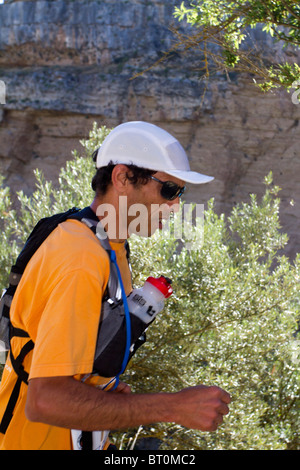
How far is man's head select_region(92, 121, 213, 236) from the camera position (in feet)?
5.54

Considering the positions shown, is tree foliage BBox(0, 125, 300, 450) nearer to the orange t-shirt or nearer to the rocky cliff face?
the orange t-shirt

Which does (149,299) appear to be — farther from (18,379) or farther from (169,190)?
(18,379)

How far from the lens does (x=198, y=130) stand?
17.3 m

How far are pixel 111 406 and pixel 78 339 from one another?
198 millimetres

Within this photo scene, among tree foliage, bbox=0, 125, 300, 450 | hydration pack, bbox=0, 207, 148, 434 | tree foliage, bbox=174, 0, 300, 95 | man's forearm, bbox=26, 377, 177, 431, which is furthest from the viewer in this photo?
tree foliage, bbox=0, 125, 300, 450

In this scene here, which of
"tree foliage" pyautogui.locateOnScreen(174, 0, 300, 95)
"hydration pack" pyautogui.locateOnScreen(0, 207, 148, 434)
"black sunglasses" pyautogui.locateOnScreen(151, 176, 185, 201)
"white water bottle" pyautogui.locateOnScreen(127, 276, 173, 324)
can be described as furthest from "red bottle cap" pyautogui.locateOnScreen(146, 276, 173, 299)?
"tree foliage" pyautogui.locateOnScreen(174, 0, 300, 95)

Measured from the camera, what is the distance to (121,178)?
1.69m

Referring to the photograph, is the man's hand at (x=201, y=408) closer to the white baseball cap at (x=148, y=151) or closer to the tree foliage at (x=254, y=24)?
the white baseball cap at (x=148, y=151)

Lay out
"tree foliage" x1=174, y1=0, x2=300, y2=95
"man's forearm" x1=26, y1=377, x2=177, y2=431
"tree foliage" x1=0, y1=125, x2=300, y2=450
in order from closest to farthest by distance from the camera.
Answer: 1. "man's forearm" x1=26, y1=377, x2=177, y2=431
2. "tree foliage" x1=174, y1=0, x2=300, y2=95
3. "tree foliage" x1=0, y1=125, x2=300, y2=450

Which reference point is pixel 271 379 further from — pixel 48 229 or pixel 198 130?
pixel 198 130

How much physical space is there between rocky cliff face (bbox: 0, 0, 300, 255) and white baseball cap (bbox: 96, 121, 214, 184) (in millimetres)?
15019

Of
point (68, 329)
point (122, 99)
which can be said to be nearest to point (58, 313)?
point (68, 329)

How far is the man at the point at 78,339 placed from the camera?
4.37 ft
